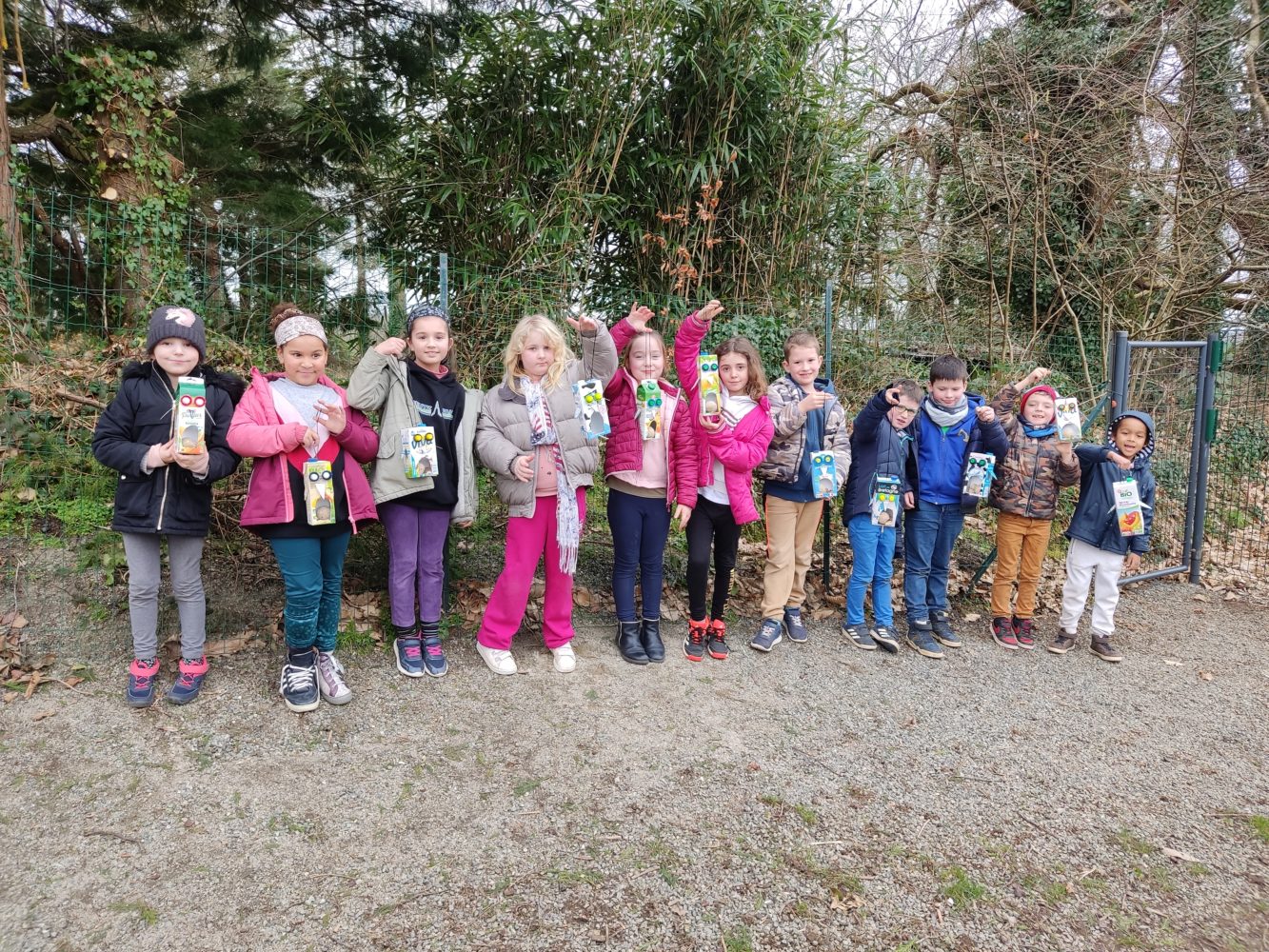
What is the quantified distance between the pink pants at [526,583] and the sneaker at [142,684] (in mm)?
1408

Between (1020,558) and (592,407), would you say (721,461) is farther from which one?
(1020,558)

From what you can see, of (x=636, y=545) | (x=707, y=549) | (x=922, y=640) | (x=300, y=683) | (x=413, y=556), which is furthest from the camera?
(x=922, y=640)

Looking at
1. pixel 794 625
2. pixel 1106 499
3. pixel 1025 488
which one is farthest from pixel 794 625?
pixel 1106 499

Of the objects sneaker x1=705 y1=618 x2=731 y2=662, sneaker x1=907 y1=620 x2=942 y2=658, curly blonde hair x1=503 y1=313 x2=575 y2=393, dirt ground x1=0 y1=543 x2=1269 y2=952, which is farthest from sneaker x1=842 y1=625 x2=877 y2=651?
curly blonde hair x1=503 y1=313 x2=575 y2=393

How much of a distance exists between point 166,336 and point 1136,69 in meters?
9.66

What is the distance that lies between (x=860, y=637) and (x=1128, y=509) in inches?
66.3

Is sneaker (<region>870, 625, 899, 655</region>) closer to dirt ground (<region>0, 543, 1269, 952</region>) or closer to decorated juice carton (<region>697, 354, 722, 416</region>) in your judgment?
dirt ground (<region>0, 543, 1269, 952</region>)

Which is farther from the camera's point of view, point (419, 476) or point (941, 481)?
point (941, 481)

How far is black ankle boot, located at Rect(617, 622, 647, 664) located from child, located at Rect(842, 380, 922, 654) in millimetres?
1344

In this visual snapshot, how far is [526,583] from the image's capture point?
3.69 metres

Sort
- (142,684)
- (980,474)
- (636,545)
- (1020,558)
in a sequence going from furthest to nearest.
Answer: (1020,558) < (980,474) < (636,545) < (142,684)

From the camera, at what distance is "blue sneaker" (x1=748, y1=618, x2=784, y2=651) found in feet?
13.6

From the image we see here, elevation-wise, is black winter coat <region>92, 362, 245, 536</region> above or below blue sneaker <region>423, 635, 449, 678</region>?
above

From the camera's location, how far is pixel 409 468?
129 inches
